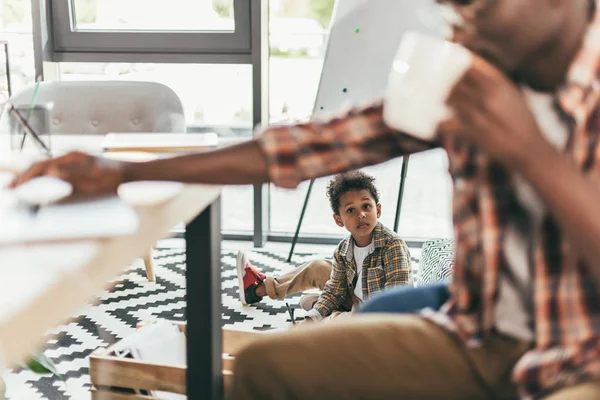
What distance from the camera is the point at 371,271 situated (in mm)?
2248

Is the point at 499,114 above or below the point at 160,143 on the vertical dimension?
above

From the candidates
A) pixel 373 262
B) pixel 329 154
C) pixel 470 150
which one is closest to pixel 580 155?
pixel 470 150

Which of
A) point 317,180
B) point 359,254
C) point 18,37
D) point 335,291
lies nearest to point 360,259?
point 359,254

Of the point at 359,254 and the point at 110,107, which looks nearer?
the point at 359,254

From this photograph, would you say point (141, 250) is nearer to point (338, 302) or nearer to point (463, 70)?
point (463, 70)

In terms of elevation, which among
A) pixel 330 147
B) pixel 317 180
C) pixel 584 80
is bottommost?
pixel 317 180

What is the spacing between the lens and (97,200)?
0.82 meters

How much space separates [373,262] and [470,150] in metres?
1.51

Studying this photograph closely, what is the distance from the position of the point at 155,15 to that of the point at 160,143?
258 centimetres

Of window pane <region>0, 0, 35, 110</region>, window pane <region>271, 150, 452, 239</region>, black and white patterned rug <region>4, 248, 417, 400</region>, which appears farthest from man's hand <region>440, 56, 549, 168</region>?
window pane <region>0, 0, 35, 110</region>

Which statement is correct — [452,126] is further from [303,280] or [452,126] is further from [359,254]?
[303,280]

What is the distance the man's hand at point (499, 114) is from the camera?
2.09ft

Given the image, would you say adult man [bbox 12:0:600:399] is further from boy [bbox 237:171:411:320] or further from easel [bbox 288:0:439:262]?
easel [bbox 288:0:439:262]

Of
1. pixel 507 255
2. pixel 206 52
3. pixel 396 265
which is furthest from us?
pixel 206 52
